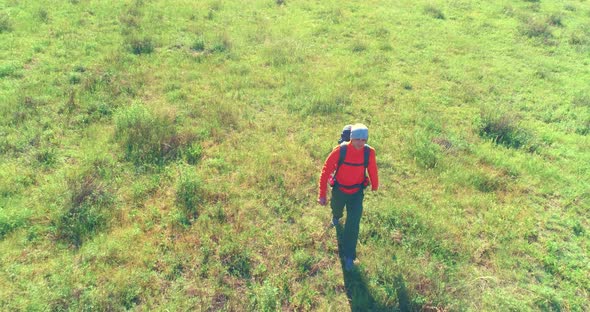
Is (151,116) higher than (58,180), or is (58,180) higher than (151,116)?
(151,116)

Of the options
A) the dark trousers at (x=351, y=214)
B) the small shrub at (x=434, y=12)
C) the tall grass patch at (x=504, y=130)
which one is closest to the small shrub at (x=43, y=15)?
the dark trousers at (x=351, y=214)

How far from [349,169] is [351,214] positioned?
0.88 meters

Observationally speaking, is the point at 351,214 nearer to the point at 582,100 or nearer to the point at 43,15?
the point at 582,100

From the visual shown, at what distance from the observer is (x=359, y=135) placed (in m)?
5.57

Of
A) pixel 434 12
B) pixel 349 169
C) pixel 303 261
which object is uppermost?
pixel 434 12

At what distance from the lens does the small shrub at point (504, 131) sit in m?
10.1

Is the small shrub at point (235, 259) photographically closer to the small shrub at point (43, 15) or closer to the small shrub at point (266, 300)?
the small shrub at point (266, 300)

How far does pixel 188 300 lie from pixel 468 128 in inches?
341

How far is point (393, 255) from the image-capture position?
688 cm

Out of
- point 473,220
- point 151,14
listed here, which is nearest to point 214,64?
point 151,14

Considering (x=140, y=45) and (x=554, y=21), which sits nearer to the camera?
(x=140, y=45)

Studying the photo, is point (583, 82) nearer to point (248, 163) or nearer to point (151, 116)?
point (248, 163)

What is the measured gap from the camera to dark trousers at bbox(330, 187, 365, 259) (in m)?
6.36

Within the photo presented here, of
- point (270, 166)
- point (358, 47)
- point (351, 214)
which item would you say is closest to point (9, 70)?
point (270, 166)
